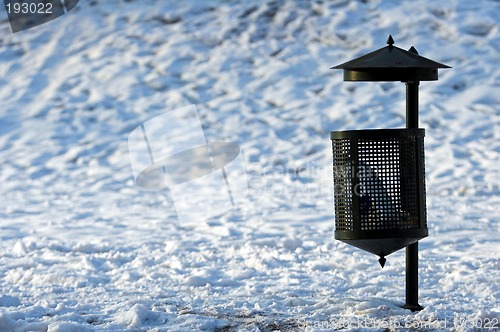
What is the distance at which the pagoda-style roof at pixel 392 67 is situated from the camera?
231 inches

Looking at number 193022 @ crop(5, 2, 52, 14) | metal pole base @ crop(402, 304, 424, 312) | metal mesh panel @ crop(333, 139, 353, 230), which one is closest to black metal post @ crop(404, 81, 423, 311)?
metal pole base @ crop(402, 304, 424, 312)

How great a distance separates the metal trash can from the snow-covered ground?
0.49m

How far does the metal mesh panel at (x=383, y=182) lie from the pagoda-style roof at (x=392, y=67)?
0.38 m

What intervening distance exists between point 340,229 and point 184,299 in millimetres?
1301

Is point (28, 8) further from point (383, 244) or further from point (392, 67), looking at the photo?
point (383, 244)

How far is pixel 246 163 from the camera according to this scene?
11.1 metres

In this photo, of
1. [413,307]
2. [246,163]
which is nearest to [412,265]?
[413,307]

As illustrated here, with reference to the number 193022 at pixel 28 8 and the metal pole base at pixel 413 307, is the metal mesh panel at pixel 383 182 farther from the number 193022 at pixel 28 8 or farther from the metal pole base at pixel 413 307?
the number 193022 at pixel 28 8

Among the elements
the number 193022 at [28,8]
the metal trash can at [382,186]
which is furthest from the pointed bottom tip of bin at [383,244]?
the number 193022 at [28,8]

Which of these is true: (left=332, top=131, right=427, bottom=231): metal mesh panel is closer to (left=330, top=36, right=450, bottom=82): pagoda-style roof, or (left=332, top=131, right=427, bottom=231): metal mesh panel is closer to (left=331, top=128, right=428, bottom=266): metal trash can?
(left=331, top=128, right=428, bottom=266): metal trash can

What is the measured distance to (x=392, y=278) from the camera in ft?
23.7

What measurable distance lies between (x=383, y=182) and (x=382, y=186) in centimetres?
3

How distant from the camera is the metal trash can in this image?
5.84 m

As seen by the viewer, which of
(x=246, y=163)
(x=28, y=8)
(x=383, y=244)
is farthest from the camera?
(x=28, y=8)
